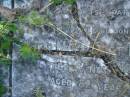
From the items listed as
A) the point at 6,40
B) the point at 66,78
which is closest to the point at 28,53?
the point at 6,40

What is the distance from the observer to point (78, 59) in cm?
350

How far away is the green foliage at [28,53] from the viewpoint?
3.54 m

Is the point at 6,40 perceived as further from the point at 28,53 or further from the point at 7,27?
the point at 28,53

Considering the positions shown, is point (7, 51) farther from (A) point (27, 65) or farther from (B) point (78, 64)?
(B) point (78, 64)

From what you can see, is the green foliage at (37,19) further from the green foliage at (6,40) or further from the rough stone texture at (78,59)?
the green foliage at (6,40)

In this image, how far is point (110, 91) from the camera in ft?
11.2

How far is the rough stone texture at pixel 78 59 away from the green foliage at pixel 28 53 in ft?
0.16

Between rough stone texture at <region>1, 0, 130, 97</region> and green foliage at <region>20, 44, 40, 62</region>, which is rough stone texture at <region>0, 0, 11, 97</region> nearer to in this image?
rough stone texture at <region>1, 0, 130, 97</region>

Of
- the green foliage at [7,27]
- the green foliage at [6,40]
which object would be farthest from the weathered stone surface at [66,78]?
the green foliage at [7,27]

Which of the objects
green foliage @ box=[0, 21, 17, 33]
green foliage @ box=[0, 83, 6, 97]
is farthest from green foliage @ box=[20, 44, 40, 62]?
green foliage @ box=[0, 83, 6, 97]

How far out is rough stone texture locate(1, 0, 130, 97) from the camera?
3.38 metres

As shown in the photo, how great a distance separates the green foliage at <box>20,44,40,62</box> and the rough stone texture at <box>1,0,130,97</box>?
0.05 meters

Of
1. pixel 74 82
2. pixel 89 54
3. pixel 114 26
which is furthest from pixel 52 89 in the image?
pixel 114 26

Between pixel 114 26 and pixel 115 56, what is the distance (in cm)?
24
